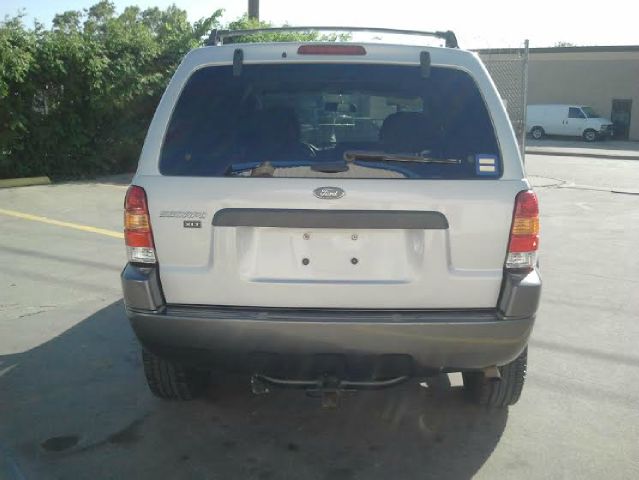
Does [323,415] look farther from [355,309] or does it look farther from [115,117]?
[115,117]

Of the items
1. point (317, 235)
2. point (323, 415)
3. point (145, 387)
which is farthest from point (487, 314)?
point (145, 387)

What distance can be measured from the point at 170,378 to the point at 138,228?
1026mm

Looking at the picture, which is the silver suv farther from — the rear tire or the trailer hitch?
the rear tire

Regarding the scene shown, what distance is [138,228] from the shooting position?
313 centimetres

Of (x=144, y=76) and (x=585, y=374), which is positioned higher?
(x=144, y=76)

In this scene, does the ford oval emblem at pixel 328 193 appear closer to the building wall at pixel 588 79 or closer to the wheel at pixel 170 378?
the wheel at pixel 170 378

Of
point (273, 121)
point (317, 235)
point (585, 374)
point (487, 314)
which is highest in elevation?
point (273, 121)

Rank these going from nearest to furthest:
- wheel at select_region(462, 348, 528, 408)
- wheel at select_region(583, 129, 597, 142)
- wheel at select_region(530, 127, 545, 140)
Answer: wheel at select_region(462, 348, 528, 408)
wheel at select_region(583, 129, 597, 142)
wheel at select_region(530, 127, 545, 140)

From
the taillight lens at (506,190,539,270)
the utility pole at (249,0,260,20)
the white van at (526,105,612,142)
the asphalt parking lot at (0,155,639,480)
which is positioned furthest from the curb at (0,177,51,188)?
the white van at (526,105,612,142)

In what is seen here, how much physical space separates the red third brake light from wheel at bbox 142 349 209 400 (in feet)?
5.79

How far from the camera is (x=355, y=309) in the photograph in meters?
3.04

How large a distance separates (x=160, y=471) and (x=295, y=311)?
1019 mm

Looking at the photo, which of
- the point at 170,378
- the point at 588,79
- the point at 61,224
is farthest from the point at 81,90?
the point at 588,79

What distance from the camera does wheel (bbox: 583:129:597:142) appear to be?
33.7m
